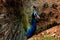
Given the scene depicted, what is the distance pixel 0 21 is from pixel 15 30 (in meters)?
0.22

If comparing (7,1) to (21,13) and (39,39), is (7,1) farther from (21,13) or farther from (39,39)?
(39,39)

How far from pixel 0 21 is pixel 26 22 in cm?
39

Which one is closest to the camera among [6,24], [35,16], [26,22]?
[6,24]

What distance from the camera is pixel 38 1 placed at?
5.64 meters


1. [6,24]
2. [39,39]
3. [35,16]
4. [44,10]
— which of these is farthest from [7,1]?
[44,10]

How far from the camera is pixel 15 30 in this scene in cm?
268

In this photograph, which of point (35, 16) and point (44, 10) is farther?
point (44, 10)

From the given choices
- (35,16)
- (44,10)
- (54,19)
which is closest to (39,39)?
(35,16)

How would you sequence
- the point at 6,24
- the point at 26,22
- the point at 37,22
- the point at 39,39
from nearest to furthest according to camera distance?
the point at 6,24 → the point at 26,22 → the point at 39,39 → the point at 37,22

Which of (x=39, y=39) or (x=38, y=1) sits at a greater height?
(x=38, y=1)

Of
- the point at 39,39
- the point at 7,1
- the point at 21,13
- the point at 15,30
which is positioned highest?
the point at 7,1

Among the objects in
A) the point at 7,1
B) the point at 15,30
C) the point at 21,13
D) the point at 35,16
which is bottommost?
the point at 35,16

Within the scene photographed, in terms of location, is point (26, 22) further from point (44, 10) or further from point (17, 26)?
point (44, 10)

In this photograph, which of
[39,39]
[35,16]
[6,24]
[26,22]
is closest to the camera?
[6,24]
